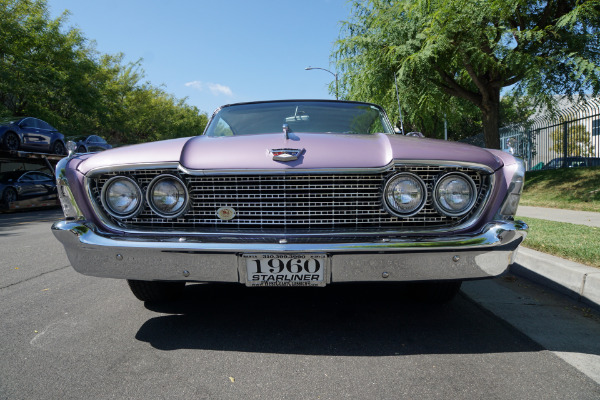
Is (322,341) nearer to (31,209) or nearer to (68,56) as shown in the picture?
(31,209)

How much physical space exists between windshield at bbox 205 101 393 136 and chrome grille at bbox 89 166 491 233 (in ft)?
3.91

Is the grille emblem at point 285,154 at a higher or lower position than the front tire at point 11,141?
lower

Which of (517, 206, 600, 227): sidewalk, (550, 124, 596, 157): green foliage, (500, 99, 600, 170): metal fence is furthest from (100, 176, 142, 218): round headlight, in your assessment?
(550, 124, 596, 157): green foliage

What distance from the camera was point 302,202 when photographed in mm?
2609

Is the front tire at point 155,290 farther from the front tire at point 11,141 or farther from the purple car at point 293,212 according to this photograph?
the front tire at point 11,141

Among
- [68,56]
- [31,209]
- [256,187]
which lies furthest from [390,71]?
[68,56]

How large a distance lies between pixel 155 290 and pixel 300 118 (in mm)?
1765

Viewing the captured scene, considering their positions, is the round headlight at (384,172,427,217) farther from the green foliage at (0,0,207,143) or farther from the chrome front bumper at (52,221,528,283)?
the green foliage at (0,0,207,143)

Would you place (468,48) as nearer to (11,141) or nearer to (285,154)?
(285,154)

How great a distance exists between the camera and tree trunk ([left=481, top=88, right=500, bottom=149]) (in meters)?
13.8

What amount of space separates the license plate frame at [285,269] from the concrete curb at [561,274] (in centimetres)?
223

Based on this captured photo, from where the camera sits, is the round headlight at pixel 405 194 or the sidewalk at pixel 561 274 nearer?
the round headlight at pixel 405 194

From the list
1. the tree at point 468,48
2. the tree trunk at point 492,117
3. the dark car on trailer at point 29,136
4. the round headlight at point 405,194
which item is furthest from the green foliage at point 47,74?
the round headlight at point 405,194

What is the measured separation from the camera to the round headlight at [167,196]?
2652 millimetres
